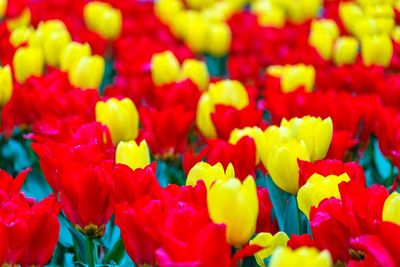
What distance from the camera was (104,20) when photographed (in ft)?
12.7

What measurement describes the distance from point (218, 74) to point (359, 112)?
5.36 ft

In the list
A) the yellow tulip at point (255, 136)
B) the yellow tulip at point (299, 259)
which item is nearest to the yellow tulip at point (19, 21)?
the yellow tulip at point (255, 136)

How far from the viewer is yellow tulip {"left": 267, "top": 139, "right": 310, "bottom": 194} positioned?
70.3 inches

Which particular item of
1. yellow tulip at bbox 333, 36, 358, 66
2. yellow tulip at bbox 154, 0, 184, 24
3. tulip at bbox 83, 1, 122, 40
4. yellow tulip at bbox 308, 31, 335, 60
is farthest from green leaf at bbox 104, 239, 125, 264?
yellow tulip at bbox 154, 0, 184, 24

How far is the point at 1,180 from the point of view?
172cm

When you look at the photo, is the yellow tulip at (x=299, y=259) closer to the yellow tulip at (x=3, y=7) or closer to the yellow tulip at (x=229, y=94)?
the yellow tulip at (x=229, y=94)

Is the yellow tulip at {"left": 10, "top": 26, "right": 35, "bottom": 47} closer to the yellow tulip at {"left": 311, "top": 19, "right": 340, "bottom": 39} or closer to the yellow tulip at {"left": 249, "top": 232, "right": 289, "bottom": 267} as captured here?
the yellow tulip at {"left": 311, "top": 19, "right": 340, "bottom": 39}

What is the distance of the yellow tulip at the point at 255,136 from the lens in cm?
198

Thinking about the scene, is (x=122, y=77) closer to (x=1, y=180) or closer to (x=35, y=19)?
(x=35, y=19)

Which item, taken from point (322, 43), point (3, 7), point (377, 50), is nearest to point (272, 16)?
point (322, 43)

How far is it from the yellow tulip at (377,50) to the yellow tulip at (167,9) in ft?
4.43

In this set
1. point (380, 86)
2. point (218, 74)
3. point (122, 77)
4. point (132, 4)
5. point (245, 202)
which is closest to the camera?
point (245, 202)

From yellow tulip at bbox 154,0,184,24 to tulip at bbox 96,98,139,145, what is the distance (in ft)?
6.84

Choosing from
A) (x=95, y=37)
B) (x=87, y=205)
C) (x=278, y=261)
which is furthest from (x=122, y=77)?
(x=278, y=261)
